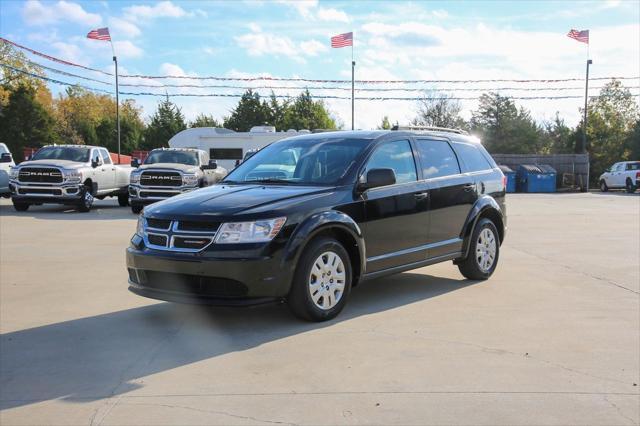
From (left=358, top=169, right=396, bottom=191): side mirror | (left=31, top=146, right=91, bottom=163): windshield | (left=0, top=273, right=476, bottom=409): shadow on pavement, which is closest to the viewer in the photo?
(left=0, top=273, right=476, bottom=409): shadow on pavement

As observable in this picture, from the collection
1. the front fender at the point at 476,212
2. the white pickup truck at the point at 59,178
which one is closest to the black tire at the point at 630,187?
the white pickup truck at the point at 59,178

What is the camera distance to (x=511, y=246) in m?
11.1

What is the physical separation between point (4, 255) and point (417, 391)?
25.8 ft

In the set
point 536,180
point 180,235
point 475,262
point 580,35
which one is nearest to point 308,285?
point 180,235

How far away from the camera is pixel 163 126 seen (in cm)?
6588

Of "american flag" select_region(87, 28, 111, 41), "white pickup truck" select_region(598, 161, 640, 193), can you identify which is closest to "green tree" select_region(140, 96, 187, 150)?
"american flag" select_region(87, 28, 111, 41)

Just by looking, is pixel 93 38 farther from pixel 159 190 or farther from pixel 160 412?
pixel 160 412

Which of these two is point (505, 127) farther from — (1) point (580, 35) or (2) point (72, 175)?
(2) point (72, 175)

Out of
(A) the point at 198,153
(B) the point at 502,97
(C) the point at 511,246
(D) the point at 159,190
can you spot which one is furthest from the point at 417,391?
(B) the point at 502,97

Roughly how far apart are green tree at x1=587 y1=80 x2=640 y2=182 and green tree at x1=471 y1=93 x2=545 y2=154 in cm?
1239

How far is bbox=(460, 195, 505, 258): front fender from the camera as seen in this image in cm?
739

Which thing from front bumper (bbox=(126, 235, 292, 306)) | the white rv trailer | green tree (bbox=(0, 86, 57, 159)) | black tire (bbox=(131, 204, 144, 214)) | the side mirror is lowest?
black tire (bbox=(131, 204, 144, 214))

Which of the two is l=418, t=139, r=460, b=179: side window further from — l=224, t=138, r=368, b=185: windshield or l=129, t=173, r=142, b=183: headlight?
l=129, t=173, r=142, b=183: headlight

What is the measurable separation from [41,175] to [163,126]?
5046cm
